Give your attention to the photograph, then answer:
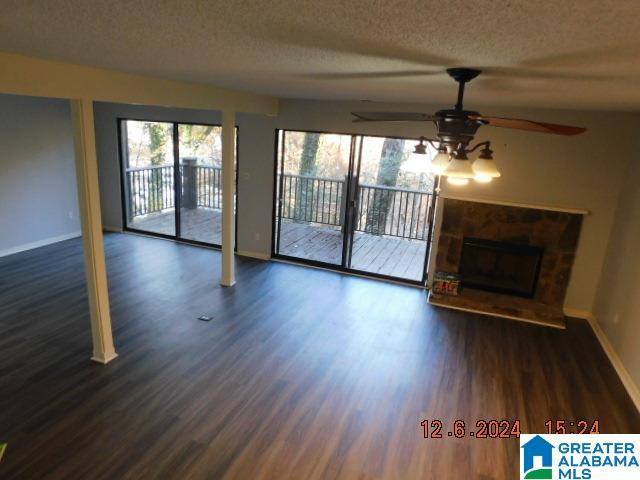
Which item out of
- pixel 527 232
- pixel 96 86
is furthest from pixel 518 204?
pixel 96 86

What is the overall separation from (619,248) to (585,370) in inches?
52.5

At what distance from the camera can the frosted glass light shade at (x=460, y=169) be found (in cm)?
222

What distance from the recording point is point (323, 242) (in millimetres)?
6363

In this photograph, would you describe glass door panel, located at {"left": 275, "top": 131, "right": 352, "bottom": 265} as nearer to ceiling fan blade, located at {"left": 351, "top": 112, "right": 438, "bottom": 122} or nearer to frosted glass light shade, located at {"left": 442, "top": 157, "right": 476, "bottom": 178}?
ceiling fan blade, located at {"left": 351, "top": 112, "right": 438, "bottom": 122}

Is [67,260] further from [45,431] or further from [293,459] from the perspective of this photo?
[293,459]

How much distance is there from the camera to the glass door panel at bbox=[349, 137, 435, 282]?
17.9 feet

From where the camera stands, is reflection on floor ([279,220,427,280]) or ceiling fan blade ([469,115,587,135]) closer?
ceiling fan blade ([469,115,587,135])

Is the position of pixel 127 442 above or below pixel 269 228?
below

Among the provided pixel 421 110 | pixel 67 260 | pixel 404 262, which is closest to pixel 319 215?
pixel 404 262

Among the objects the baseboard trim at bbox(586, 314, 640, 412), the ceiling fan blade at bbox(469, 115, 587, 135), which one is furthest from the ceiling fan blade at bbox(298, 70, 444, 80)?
the baseboard trim at bbox(586, 314, 640, 412)

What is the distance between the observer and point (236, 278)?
212 inches

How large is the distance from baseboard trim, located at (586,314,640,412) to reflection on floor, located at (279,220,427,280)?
6.68ft

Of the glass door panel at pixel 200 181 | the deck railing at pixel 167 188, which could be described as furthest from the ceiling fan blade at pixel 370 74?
the deck railing at pixel 167 188

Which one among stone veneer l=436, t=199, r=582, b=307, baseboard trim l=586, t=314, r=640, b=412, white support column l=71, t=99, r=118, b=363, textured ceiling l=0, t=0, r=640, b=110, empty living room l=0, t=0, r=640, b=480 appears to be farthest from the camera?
stone veneer l=436, t=199, r=582, b=307
